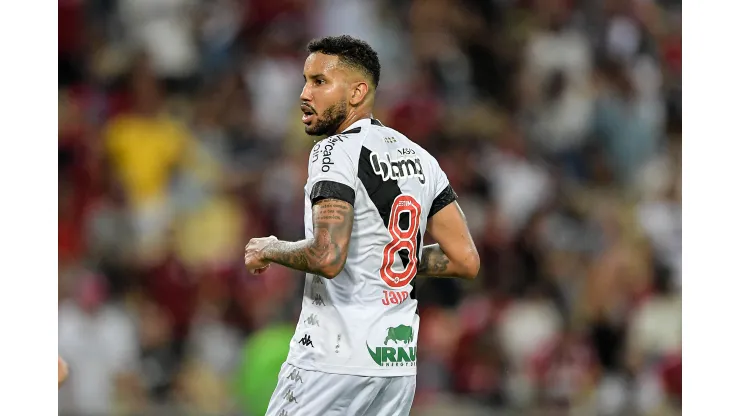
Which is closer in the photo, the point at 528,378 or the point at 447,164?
the point at 528,378

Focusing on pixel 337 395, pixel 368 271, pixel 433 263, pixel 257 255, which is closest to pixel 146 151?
pixel 433 263

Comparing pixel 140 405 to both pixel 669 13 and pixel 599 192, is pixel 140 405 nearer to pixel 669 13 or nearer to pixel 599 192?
pixel 599 192

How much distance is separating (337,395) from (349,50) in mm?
1505

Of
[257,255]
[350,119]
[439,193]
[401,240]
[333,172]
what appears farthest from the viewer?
[439,193]

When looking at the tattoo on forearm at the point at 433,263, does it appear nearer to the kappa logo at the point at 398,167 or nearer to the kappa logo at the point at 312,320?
the kappa logo at the point at 398,167

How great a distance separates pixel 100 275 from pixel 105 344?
0.70 m

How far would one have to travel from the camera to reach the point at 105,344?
932 centimetres

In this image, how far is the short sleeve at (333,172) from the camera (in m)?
4.42

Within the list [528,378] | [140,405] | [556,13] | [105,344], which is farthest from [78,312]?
[556,13]

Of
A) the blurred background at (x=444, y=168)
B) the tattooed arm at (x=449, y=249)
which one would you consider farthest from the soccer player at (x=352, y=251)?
the blurred background at (x=444, y=168)

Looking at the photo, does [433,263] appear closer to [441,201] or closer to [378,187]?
[441,201]

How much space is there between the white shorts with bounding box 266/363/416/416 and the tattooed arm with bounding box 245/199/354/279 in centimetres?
49

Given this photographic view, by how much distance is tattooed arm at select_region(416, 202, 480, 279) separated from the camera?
4988mm

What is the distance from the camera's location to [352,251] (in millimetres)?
4613
